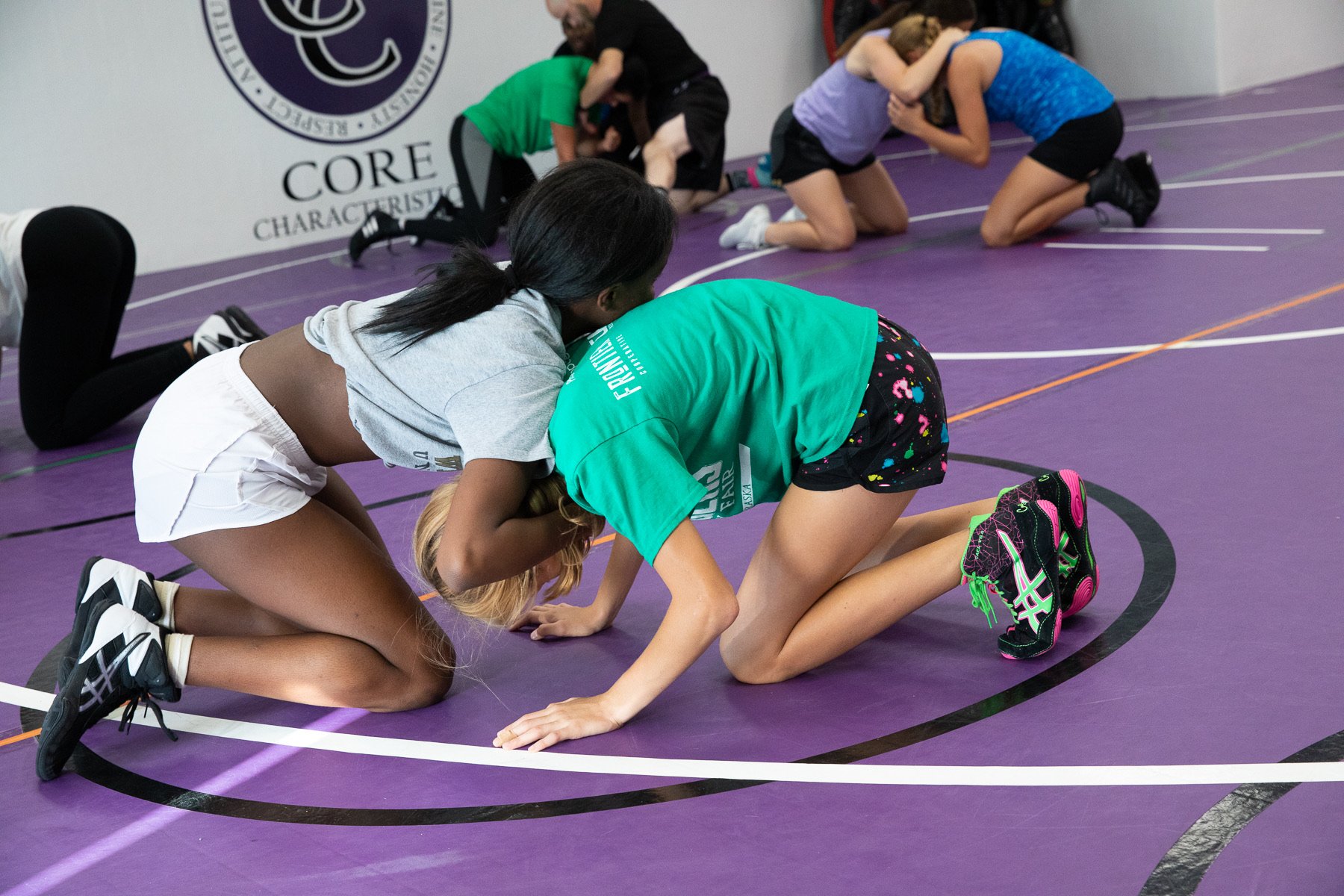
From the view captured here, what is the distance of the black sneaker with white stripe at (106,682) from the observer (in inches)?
78.4

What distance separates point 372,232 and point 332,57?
56.7 inches

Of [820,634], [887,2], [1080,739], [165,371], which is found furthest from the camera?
[887,2]

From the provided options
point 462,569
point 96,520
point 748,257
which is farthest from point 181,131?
point 462,569

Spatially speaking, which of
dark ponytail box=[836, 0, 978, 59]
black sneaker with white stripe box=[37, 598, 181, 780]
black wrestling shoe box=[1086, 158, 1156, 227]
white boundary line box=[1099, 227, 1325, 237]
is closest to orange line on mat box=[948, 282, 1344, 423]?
white boundary line box=[1099, 227, 1325, 237]

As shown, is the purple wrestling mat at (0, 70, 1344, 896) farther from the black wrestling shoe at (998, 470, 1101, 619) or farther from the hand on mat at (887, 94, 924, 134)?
the hand on mat at (887, 94, 924, 134)

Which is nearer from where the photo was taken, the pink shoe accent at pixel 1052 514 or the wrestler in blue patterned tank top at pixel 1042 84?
the pink shoe accent at pixel 1052 514

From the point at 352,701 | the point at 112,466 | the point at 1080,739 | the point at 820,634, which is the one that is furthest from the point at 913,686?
the point at 112,466

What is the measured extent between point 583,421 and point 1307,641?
1.10 metres

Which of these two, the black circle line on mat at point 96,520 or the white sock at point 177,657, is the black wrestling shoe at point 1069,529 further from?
the black circle line on mat at point 96,520

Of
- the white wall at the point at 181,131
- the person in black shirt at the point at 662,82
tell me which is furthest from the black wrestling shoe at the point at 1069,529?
the white wall at the point at 181,131

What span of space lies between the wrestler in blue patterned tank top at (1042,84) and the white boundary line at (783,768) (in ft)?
12.8

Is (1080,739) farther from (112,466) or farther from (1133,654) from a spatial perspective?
(112,466)

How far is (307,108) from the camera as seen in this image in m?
7.55

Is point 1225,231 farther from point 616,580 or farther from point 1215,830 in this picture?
point 1215,830
